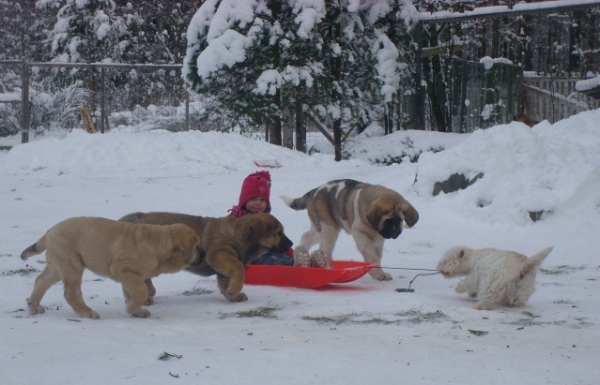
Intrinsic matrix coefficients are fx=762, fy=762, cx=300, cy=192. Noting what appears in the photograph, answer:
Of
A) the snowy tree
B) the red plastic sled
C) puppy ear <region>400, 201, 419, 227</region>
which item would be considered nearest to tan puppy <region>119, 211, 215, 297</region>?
the red plastic sled

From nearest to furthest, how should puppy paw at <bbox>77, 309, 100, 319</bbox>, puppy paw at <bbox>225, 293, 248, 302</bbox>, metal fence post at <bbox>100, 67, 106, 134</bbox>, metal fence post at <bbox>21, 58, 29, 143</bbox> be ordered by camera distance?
puppy paw at <bbox>77, 309, 100, 319</bbox>, puppy paw at <bbox>225, 293, 248, 302</bbox>, metal fence post at <bbox>21, 58, 29, 143</bbox>, metal fence post at <bbox>100, 67, 106, 134</bbox>

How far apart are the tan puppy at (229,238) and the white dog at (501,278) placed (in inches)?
55.7

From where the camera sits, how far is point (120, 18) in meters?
24.2

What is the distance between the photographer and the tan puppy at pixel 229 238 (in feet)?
18.7

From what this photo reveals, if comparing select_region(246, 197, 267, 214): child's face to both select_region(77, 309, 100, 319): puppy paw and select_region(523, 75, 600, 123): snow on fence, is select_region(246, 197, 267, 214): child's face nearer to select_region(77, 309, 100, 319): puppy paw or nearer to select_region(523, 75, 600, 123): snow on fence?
select_region(77, 309, 100, 319): puppy paw

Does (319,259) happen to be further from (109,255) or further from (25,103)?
(25,103)

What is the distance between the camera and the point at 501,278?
5297 millimetres

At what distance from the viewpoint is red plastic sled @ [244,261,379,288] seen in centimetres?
593

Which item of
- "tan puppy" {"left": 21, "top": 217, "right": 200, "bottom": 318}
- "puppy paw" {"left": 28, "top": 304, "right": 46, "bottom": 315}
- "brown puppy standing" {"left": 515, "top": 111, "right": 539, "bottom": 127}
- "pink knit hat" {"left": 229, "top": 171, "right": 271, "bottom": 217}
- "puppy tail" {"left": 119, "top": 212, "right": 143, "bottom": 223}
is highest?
"brown puppy standing" {"left": 515, "top": 111, "right": 539, "bottom": 127}

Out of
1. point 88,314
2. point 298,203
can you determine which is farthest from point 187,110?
point 88,314

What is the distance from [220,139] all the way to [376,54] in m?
3.61

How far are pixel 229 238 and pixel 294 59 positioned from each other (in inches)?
371

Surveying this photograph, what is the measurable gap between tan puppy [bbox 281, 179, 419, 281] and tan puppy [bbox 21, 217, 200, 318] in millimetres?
1730

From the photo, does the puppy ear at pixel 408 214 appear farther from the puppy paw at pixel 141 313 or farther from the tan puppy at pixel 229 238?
the puppy paw at pixel 141 313
